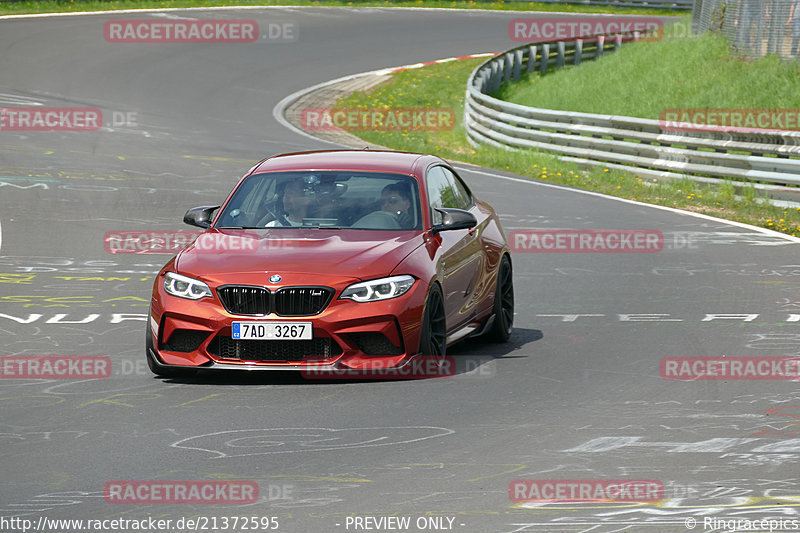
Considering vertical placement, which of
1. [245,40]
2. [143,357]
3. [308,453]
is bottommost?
[245,40]

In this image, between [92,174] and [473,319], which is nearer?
[473,319]

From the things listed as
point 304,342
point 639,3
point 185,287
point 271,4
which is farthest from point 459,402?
point 639,3

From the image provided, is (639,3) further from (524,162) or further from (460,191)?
(460,191)

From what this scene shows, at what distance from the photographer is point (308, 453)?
7.63 meters

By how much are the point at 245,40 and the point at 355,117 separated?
14.0 meters

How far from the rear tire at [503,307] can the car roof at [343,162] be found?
48.2 inches

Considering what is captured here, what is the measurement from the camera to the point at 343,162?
11.1 metres

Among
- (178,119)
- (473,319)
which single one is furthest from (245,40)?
(473,319)

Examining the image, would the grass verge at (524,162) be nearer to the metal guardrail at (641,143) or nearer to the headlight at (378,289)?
the metal guardrail at (641,143)

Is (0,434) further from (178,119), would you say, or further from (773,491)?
(178,119)

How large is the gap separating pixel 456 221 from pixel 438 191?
3.05ft

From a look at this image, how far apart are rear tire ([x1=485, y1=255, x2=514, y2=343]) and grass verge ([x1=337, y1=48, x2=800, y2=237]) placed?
823 cm

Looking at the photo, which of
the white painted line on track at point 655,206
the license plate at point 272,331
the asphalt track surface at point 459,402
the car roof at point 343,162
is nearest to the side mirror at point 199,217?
the car roof at point 343,162

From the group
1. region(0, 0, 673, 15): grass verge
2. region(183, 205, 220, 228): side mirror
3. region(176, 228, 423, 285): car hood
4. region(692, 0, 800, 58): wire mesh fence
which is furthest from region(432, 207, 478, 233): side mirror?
region(0, 0, 673, 15): grass verge
